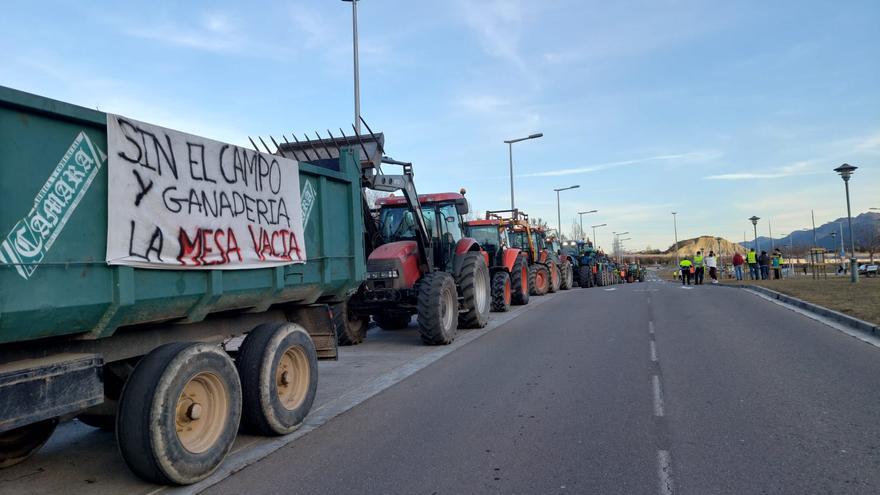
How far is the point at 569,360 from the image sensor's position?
8969 mm

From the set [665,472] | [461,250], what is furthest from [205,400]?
[461,250]

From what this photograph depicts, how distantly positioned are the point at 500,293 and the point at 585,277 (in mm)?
16656

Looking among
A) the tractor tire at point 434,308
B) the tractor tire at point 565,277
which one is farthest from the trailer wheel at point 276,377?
the tractor tire at point 565,277

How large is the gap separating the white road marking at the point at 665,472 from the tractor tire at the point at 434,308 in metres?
5.76

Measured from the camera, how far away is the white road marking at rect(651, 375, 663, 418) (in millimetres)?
6094

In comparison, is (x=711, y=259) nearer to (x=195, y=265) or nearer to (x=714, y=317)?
(x=714, y=317)

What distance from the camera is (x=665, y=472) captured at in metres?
4.50

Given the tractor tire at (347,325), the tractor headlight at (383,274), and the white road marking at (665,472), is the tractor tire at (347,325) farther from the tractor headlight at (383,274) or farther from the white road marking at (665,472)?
the white road marking at (665,472)

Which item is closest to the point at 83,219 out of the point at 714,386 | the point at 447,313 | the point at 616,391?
the point at 616,391

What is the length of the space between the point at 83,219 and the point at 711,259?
31005mm

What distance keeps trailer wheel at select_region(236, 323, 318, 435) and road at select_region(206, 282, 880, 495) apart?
1.05ft

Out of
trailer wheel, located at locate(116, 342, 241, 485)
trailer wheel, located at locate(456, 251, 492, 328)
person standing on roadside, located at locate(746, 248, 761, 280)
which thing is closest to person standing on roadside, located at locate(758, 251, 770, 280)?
person standing on roadside, located at locate(746, 248, 761, 280)

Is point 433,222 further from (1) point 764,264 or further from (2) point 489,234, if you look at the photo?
(1) point 764,264

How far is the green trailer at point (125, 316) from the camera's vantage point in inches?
137
